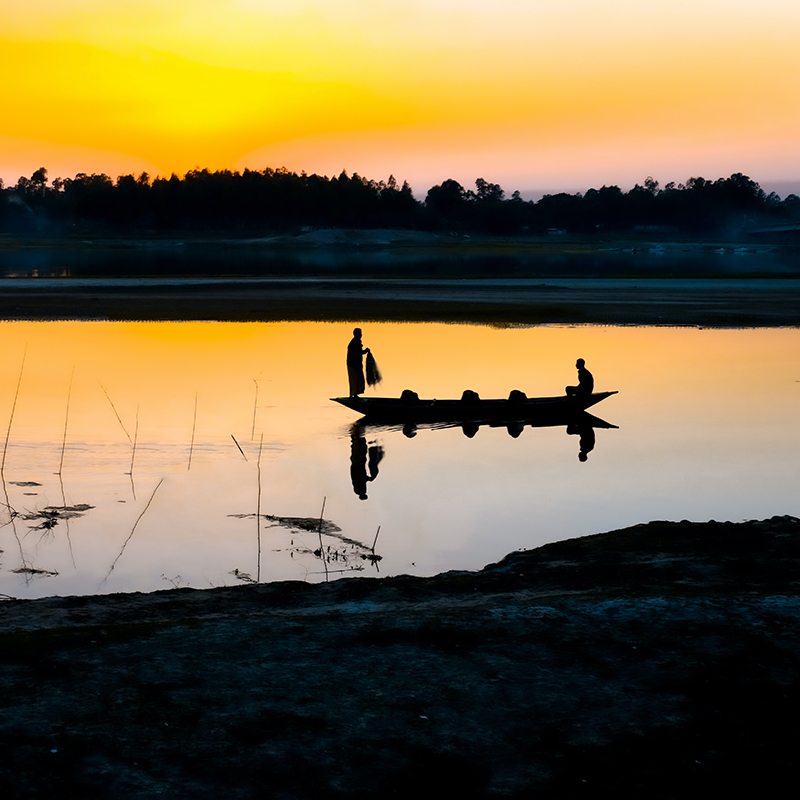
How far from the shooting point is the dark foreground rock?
730cm

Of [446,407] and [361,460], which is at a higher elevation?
[446,407]

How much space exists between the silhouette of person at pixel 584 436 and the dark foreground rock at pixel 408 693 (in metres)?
10.4

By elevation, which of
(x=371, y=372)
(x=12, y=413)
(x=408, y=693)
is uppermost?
(x=371, y=372)

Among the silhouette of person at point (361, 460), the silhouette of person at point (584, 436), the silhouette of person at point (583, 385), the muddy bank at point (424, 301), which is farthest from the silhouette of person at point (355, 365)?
the muddy bank at point (424, 301)

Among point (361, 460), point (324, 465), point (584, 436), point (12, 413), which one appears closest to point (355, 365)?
point (361, 460)

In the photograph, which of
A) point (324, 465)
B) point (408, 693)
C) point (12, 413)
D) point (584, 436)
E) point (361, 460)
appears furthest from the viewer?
point (12, 413)

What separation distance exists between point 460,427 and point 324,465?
574cm

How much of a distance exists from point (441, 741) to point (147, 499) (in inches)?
441

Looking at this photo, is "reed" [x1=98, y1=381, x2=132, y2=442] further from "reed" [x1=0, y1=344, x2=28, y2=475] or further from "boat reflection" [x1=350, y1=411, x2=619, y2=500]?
"boat reflection" [x1=350, y1=411, x2=619, y2=500]

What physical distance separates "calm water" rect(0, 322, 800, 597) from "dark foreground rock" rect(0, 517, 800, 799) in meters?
2.62

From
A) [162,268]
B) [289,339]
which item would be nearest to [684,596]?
[289,339]

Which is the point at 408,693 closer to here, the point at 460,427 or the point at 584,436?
the point at 584,436

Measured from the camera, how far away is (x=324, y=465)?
20938 mm

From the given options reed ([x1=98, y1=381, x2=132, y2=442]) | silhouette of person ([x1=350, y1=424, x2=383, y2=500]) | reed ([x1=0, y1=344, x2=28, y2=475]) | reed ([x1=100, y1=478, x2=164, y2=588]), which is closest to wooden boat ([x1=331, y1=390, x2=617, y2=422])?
silhouette of person ([x1=350, y1=424, x2=383, y2=500])
